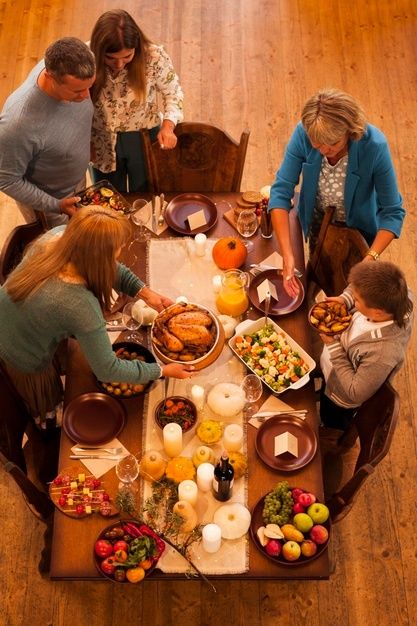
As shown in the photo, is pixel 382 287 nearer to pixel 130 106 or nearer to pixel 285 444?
pixel 285 444

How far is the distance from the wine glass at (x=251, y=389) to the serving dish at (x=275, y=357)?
41 millimetres

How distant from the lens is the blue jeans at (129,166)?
11.1ft

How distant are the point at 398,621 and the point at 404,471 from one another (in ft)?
2.31

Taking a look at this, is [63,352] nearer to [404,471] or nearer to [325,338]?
[325,338]

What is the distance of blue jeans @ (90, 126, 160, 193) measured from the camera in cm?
339

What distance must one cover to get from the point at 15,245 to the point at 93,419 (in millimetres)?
851

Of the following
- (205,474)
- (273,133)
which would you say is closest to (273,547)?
(205,474)

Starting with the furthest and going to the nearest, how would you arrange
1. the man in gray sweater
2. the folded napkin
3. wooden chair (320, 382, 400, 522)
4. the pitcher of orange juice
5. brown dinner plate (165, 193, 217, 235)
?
brown dinner plate (165, 193, 217, 235), the pitcher of orange juice, the man in gray sweater, the folded napkin, wooden chair (320, 382, 400, 522)

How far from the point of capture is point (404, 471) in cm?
337

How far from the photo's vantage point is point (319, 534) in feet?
7.39

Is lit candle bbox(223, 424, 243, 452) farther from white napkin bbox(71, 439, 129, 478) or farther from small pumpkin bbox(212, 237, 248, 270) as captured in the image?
small pumpkin bbox(212, 237, 248, 270)

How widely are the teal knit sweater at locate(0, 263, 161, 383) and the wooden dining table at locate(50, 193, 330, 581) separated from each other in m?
0.16

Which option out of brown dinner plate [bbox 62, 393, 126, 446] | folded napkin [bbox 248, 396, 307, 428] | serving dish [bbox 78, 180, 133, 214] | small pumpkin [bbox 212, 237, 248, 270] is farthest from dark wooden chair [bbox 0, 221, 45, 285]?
folded napkin [bbox 248, 396, 307, 428]

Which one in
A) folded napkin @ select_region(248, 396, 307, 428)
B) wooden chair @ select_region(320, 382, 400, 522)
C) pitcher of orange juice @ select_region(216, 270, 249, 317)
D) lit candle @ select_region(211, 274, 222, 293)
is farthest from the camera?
lit candle @ select_region(211, 274, 222, 293)
